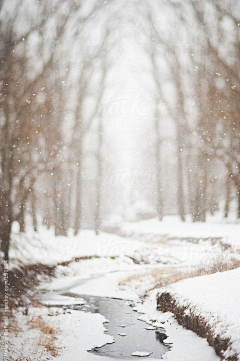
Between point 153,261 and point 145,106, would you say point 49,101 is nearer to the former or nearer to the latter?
point 153,261

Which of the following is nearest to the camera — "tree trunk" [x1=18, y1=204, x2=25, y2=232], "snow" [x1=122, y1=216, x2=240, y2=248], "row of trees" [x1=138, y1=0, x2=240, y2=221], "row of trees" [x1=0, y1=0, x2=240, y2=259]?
"tree trunk" [x1=18, y1=204, x2=25, y2=232]

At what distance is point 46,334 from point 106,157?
24633 millimetres

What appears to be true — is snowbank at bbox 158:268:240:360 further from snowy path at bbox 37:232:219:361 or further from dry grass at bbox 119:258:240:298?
dry grass at bbox 119:258:240:298

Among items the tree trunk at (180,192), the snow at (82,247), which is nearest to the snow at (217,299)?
the snow at (82,247)

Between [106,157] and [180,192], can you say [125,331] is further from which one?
[106,157]

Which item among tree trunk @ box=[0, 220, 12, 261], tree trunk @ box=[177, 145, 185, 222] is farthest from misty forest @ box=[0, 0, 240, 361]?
tree trunk @ box=[177, 145, 185, 222]

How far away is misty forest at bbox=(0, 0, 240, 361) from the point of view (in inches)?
273

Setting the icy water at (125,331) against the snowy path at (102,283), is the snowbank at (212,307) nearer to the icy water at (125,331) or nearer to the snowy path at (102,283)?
the snowy path at (102,283)

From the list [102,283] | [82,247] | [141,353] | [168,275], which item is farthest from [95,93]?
[141,353]

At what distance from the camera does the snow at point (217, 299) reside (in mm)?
5910

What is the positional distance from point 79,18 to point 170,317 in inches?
413

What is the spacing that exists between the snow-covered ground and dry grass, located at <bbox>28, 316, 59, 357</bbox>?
0.13 metres

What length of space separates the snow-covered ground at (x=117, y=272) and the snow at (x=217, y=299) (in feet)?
0.17

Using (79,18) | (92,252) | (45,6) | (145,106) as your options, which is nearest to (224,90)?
(79,18)
